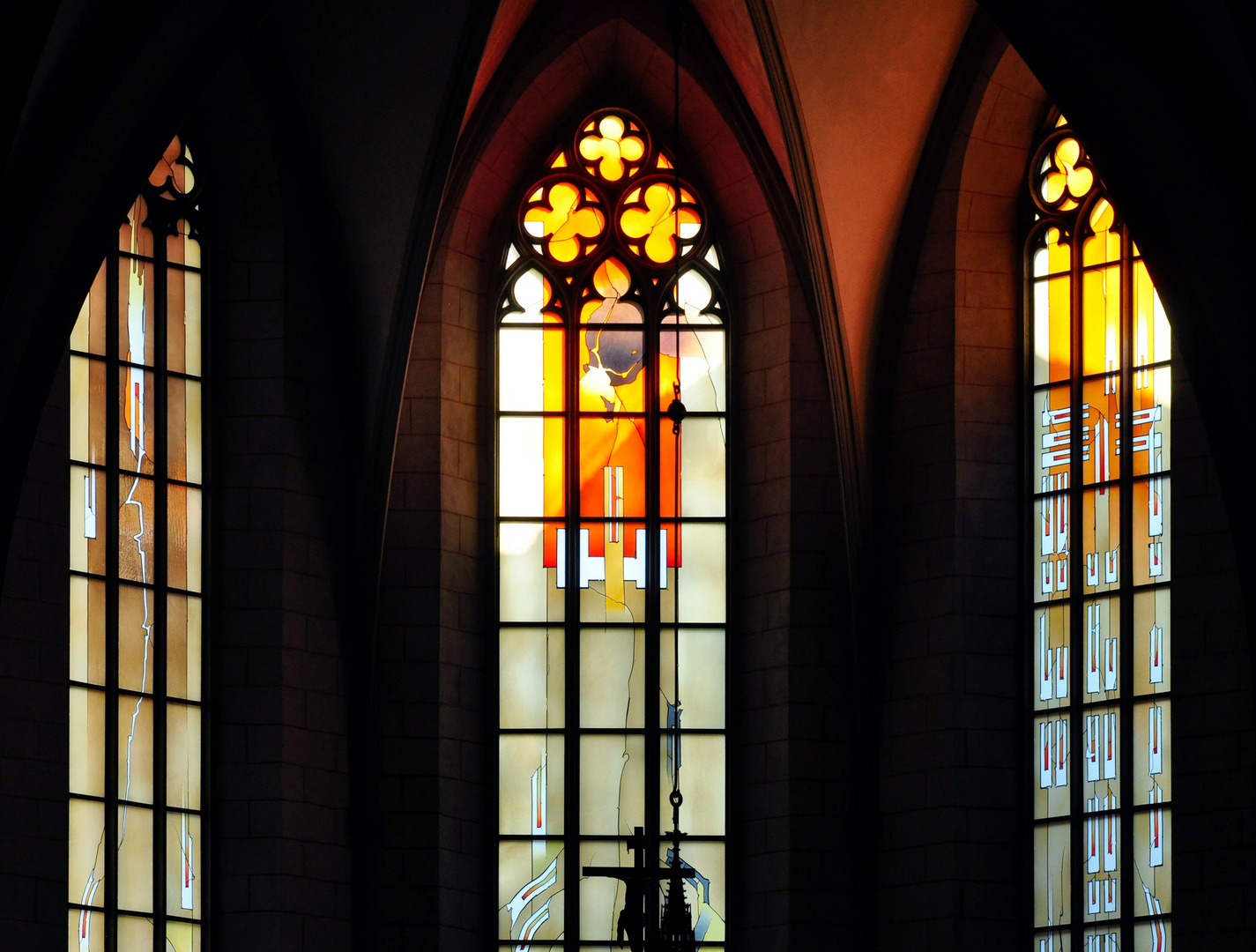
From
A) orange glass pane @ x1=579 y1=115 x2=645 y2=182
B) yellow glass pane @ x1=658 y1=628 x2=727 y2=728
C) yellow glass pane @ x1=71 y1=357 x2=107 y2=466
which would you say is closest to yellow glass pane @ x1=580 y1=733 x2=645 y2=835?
yellow glass pane @ x1=658 y1=628 x2=727 y2=728


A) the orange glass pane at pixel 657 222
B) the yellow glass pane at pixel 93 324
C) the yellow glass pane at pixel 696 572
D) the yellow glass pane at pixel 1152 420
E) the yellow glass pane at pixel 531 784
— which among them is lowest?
the yellow glass pane at pixel 531 784

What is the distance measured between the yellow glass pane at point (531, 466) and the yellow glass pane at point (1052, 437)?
3127 mm

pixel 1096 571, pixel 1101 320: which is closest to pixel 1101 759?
pixel 1096 571

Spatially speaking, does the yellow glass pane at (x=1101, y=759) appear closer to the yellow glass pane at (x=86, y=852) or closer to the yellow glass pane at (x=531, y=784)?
the yellow glass pane at (x=531, y=784)

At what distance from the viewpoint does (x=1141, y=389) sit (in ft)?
51.5

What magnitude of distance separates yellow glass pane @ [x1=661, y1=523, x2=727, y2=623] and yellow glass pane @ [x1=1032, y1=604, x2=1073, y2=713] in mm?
2119

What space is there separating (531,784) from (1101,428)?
419 cm

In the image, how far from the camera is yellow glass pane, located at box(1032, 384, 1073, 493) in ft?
52.9

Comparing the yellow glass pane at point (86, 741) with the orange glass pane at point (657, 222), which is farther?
the orange glass pane at point (657, 222)

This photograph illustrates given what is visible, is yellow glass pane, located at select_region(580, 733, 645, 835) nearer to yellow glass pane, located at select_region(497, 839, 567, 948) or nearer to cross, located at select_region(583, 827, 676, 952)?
yellow glass pane, located at select_region(497, 839, 567, 948)

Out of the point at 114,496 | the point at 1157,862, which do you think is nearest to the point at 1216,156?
the point at 1157,862

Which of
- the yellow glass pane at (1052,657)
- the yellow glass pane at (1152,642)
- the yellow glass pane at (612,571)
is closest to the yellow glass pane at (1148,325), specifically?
the yellow glass pane at (1152,642)

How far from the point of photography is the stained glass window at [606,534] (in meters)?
16.6

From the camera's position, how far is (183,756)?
15.6 metres
